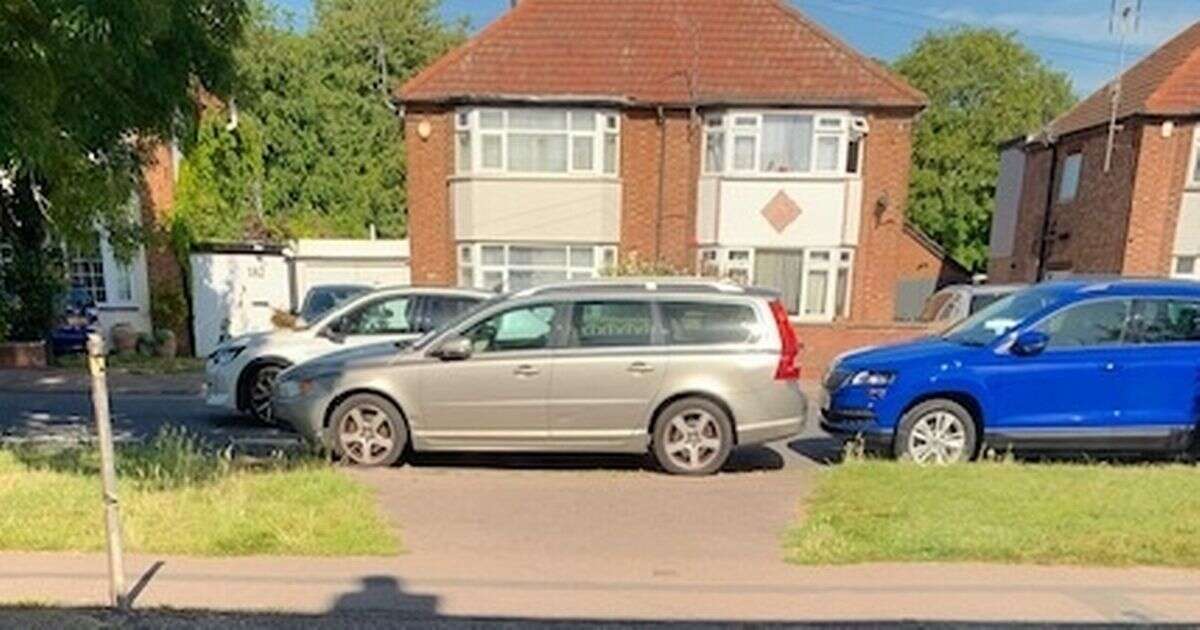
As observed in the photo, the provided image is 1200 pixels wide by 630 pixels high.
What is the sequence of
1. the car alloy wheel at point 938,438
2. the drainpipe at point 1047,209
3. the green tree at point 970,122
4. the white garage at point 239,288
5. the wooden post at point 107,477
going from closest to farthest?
1. the wooden post at point 107,477
2. the car alloy wheel at point 938,438
3. the white garage at point 239,288
4. the drainpipe at point 1047,209
5. the green tree at point 970,122

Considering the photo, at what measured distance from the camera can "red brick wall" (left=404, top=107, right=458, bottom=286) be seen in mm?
17266

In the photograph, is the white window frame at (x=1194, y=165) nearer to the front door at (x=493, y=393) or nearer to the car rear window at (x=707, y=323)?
the car rear window at (x=707, y=323)

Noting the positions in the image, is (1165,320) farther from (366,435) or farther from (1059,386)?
(366,435)

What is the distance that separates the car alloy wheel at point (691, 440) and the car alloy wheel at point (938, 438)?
1.84 meters

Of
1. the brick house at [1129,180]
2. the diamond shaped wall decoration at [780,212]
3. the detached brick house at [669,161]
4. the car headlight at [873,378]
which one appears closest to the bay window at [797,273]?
the detached brick house at [669,161]

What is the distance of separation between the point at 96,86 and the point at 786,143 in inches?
562

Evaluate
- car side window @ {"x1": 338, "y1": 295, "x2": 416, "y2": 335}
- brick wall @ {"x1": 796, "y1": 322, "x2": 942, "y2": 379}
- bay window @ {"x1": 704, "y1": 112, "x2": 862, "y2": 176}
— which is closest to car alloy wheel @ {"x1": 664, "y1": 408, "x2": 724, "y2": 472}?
car side window @ {"x1": 338, "y1": 295, "x2": 416, "y2": 335}

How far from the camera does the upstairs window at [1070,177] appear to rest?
2138 centimetres

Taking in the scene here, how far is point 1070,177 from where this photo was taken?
2195 cm

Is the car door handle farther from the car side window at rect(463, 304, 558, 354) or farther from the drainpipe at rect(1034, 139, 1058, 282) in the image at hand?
the drainpipe at rect(1034, 139, 1058, 282)

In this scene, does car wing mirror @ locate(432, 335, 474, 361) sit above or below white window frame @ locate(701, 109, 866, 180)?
below

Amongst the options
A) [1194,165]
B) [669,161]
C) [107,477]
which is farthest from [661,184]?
[107,477]

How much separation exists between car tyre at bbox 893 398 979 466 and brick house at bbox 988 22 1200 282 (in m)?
13.9

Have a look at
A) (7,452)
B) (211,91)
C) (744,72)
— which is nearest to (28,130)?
(211,91)
